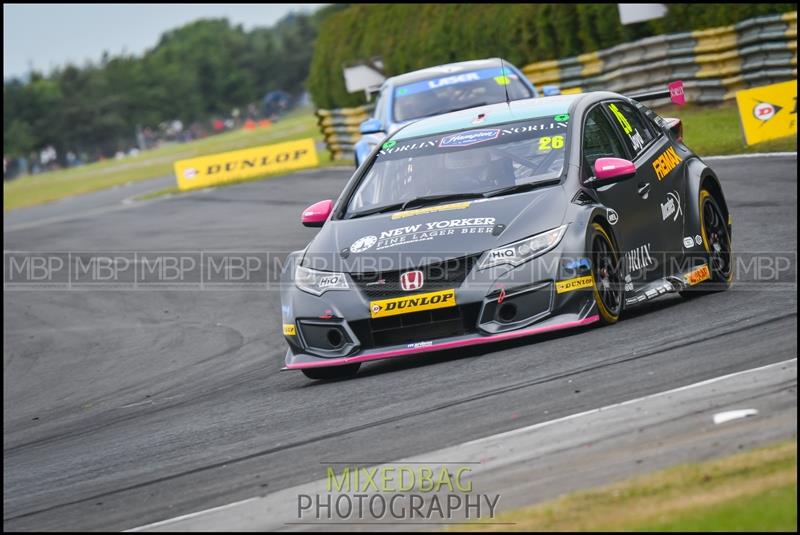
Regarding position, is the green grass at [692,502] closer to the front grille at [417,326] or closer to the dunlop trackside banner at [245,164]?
the front grille at [417,326]

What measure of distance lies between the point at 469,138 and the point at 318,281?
1.55 m

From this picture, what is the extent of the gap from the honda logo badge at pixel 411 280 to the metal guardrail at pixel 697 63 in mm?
14593

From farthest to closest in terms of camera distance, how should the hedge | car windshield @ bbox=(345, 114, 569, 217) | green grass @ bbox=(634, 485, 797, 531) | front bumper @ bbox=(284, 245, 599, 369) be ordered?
the hedge < car windshield @ bbox=(345, 114, 569, 217) < front bumper @ bbox=(284, 245, 599, 369) < green grass @ bbox=(634, 485, 797, 531)

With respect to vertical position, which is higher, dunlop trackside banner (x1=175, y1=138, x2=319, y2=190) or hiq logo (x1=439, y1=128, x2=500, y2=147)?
hiq logo (x1=439, y1=128, x2=500, y2=147)

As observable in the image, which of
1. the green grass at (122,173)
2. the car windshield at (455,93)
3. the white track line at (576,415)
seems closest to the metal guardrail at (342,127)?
the green grass at (122,173)

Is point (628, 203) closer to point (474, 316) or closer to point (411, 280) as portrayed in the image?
point (474, 316)

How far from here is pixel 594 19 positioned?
2706 centimetres

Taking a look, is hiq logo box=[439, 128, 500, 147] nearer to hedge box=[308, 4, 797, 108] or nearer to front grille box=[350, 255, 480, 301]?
front grille box=[350, 255, 480, 301]

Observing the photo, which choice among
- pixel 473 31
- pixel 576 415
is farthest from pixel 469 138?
pixel 473 31

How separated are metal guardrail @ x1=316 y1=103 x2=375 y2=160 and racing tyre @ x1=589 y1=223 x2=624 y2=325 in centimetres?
2230

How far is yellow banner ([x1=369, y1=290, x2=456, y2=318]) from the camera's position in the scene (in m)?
7.62

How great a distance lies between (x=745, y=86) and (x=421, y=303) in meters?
17.2

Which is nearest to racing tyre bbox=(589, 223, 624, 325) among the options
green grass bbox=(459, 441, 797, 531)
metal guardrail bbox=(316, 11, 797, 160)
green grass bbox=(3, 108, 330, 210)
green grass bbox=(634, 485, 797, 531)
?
green grass bbox=(459, 441, 797, 531)

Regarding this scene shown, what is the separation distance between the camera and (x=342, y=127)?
105ft
